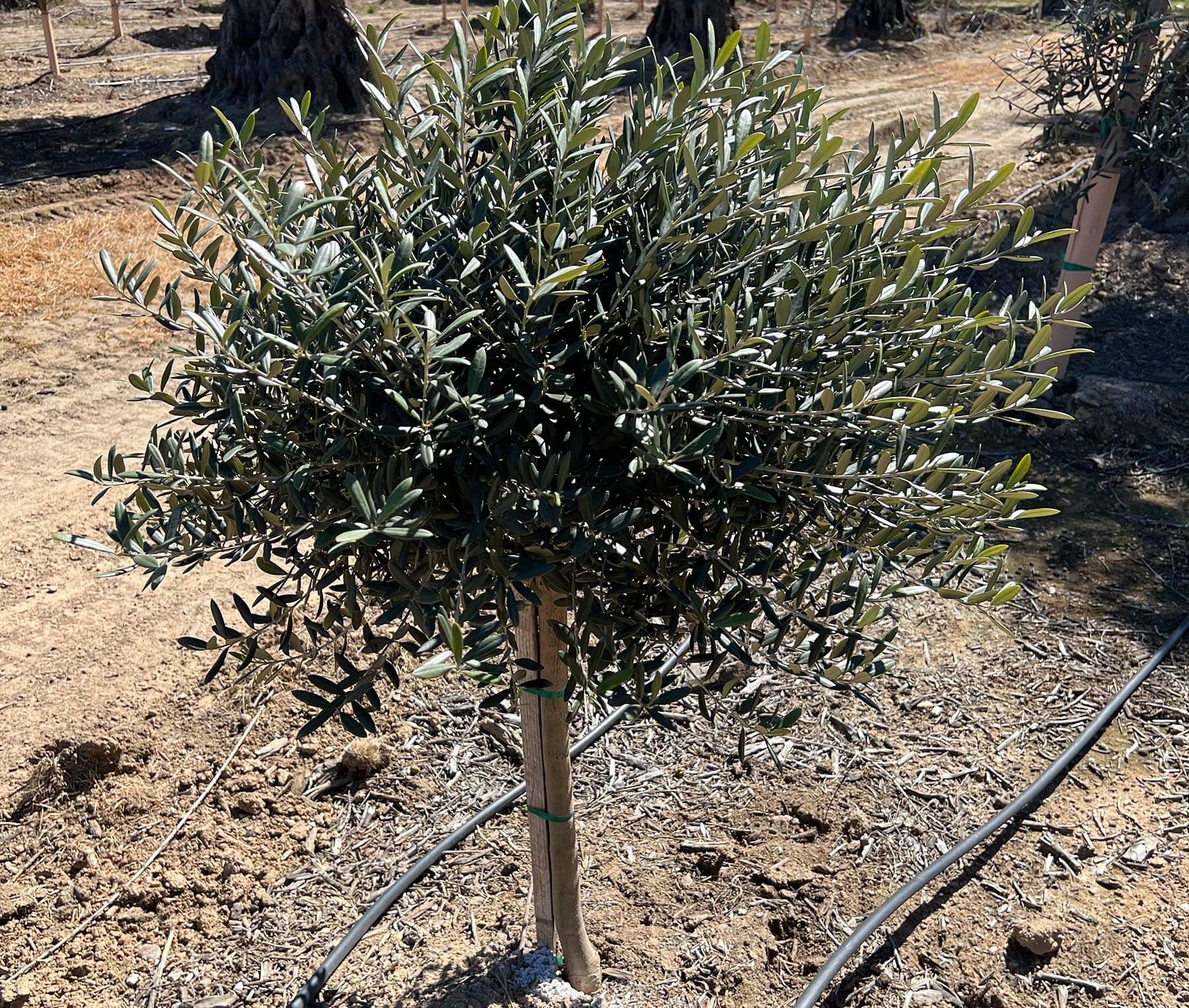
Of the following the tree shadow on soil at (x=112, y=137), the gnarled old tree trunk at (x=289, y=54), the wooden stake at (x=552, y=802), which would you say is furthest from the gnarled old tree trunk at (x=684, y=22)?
the wooden stake at (x=552, y=802)

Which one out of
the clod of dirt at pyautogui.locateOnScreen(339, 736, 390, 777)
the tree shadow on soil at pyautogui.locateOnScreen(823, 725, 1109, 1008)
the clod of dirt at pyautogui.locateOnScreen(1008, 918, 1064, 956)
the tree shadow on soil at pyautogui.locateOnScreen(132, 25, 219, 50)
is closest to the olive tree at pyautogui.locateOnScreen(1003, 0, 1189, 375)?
the tree shadow on soil at pyautogui.locateOnScreen(823, 725, 1109, 1008)

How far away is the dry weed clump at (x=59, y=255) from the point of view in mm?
10172

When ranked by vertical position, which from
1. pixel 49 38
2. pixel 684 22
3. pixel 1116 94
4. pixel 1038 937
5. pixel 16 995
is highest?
pixel 1116 94

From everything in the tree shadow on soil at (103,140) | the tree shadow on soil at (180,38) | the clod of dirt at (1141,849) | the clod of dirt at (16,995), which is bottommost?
the clod of dirt at (16,995)

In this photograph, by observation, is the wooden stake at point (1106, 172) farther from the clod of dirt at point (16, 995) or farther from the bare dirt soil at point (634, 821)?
the clod of dirt at point (16, 995)

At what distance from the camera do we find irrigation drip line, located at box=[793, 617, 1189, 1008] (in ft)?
12.1

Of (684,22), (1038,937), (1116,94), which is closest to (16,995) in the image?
(1038,937)

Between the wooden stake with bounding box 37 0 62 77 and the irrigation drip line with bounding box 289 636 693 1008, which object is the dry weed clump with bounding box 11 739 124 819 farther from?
the wooden stake with bounding box 37 0 62 77

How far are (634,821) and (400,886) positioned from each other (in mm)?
1002

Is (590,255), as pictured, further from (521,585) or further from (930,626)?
(930,626)

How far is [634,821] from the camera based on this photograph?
448 cm

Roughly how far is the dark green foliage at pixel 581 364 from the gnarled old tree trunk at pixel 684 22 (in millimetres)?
19704

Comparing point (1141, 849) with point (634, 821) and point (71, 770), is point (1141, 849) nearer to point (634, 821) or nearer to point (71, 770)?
point (634, 821)

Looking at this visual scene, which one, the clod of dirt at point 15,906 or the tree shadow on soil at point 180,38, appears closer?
the clod of dirt at point 15,906
